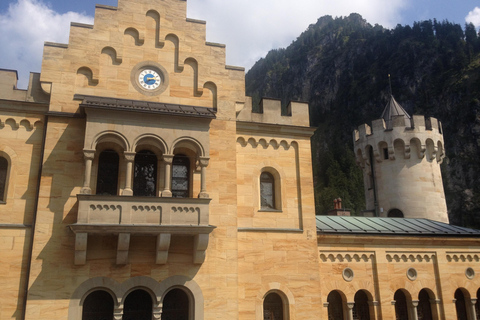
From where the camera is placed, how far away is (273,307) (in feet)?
52.8

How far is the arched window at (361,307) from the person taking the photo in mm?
17859

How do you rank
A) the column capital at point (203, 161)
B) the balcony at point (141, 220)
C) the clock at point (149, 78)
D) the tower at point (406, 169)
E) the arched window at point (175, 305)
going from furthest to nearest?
the tower at point (406, 169)
the clock at point (149, 78)
the column capital at point (203, 161)
the arched window at point (175, 305)
the balcony at point (141, 220)

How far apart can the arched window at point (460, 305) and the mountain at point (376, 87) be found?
A: 149 ft

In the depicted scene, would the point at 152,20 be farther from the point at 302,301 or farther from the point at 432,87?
the point at 432,87

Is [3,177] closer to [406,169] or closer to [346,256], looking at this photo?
[346,256]

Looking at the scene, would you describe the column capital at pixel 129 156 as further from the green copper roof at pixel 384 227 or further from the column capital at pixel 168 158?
the green copper roof at pixel 384 227

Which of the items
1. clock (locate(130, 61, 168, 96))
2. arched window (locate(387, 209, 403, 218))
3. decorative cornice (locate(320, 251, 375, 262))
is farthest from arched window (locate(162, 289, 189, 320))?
arched window (locate(387, 209, 403, 218))

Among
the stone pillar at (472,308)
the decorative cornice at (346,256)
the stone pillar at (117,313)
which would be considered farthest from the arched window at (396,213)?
the stone pillar at (117,313)

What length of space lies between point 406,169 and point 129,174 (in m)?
19.6

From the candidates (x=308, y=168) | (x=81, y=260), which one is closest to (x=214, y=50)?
(x=308, y=168)

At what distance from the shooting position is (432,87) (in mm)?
89750

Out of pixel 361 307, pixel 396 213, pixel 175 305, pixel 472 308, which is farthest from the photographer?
pixel 396 213

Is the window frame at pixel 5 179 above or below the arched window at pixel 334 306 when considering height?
above

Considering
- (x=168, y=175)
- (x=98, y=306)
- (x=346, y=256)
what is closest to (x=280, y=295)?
(x=346, y=256)
